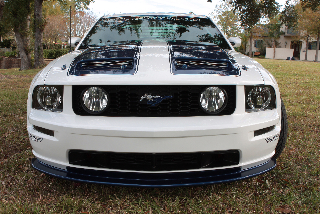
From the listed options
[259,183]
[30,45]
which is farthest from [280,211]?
[30,45]

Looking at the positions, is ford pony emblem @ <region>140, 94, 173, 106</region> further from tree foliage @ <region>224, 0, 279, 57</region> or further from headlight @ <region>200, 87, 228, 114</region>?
tree foliage @ <region>224, 0, 279, 57</region>

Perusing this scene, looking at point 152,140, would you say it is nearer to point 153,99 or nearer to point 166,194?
point 153,99

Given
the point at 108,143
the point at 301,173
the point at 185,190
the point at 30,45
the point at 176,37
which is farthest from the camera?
the point at 30,45

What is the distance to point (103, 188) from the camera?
228 cm

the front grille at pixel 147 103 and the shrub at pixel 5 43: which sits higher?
the shrub at pixel 5 43

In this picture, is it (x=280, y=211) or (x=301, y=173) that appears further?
(x=301, y=173)

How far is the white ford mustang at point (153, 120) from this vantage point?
6.11 ft

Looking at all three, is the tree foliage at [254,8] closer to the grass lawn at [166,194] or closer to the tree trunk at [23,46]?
the grass lawn at [166,194]

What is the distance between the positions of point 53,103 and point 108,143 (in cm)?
54

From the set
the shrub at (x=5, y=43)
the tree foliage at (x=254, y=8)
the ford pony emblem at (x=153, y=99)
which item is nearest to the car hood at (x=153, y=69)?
the ford pony emblem at (x=153, y=99)

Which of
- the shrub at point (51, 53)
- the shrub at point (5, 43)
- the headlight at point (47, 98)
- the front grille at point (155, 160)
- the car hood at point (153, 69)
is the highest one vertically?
the shrub at point (5, 43)

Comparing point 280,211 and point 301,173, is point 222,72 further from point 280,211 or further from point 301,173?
point 301,173

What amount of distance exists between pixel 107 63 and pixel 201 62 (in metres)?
0.70

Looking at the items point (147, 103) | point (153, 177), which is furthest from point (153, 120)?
point (153, 177)
